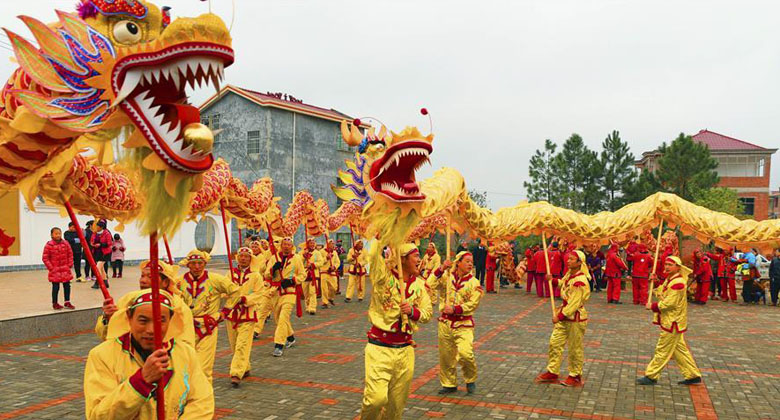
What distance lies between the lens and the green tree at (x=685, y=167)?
28719 millimetres

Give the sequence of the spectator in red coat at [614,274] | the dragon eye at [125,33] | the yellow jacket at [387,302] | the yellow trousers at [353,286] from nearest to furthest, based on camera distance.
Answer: the dragon eye at [125,33] < the yellow jacket at [387,302] < the spectator in red coat at [614,274] < the yellow trousers at [353,286]

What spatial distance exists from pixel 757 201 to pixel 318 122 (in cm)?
3145

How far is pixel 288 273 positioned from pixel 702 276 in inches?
528

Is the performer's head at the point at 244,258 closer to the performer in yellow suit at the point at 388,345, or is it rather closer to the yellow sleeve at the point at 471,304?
the yellow sleeve at the point at 471,304

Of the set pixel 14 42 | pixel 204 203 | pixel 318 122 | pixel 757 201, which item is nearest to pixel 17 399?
pixel 204 203

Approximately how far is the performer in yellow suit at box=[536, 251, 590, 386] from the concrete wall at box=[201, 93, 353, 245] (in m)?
24.8

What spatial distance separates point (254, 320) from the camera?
7.85 meters

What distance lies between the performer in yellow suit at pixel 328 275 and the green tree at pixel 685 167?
68.5ft

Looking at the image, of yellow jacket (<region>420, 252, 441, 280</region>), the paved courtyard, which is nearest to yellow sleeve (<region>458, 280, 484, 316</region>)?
the paved courtyard

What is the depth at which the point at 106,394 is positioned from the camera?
2869mm

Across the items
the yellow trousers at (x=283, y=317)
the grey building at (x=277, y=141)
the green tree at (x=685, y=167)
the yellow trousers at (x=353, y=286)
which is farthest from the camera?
the grey building at (x=277, y=141)

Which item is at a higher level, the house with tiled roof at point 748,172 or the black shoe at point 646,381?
the house with tiled roof at point 748,172

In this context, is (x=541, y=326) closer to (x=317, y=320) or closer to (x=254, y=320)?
(x=317, y=320)

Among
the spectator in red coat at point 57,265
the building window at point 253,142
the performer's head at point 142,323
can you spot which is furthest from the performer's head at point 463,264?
the building window at point 253,142
